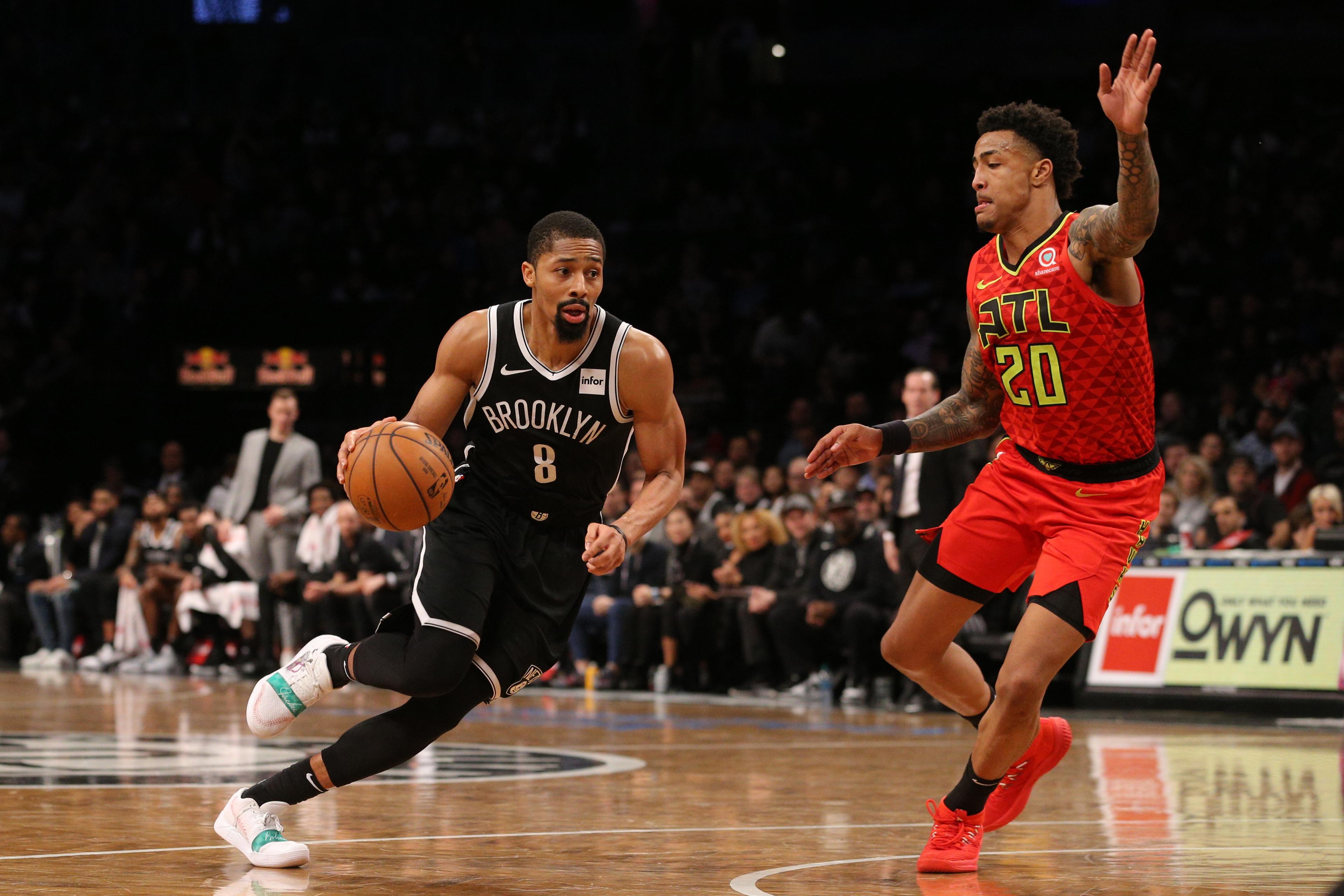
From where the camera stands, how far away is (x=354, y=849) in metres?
5.23

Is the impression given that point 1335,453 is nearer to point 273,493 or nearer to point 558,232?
point 273,493

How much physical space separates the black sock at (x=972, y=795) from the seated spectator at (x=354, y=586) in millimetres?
9356

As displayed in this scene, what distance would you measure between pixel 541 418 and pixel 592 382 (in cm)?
19

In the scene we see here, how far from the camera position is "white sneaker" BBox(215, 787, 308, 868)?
4.79m

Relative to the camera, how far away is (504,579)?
5117mm

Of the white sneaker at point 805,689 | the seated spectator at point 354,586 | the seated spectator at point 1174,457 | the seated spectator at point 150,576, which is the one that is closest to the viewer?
the seated spectator at point 1174,457

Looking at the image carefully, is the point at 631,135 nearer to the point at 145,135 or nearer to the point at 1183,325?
the point at 145,135

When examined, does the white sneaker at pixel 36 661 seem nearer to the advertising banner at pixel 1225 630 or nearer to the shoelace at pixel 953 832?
the advertising banner at pixel 1225 630

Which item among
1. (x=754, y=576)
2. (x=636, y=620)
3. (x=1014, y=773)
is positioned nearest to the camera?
(x=1014, y=773)

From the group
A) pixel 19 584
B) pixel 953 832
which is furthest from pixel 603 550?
pixel 19 584

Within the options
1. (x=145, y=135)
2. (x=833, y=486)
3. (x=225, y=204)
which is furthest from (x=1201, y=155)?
(x=145, y=135)

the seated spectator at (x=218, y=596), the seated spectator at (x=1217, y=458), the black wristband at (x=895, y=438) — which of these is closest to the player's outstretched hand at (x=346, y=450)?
the black wristband at (x=895, y=438)

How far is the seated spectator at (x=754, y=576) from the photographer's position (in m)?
13.1

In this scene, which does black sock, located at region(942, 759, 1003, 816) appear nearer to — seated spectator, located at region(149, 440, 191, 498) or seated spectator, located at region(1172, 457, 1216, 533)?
seated spectator, located at region(1172, 457, 1216, 533)
